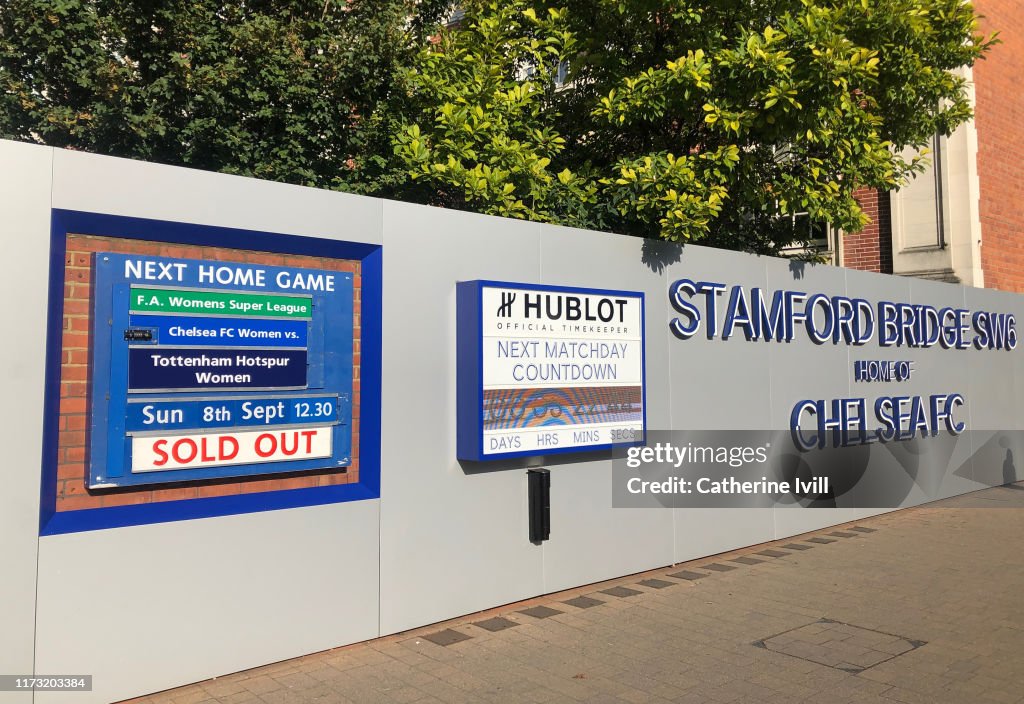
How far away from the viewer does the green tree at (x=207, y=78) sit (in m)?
9.58

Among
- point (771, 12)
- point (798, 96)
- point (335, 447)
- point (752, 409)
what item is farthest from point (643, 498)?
point (771, 12)

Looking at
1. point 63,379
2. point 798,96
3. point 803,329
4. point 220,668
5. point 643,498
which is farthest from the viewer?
point 803,329

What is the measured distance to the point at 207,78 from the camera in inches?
376

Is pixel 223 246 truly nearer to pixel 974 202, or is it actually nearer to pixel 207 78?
pixel 207 78

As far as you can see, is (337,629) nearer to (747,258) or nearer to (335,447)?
(335,447)

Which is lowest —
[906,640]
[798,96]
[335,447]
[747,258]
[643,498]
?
[906,640]

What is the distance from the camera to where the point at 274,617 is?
555 cm

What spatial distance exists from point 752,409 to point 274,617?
222 inches

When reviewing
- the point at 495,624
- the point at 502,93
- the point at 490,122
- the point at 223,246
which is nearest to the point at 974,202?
the point at 502,93

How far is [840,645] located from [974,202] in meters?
12.8

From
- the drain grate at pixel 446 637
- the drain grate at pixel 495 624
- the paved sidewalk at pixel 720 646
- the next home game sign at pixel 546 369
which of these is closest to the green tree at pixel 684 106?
the next home game sign at pixel 546 369

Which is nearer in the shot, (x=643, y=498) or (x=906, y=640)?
(x=906, y=640)

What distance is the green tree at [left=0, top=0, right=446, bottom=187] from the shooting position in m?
9.58

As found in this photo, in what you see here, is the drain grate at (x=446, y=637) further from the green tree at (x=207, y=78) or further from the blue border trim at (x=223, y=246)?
Answer: the green tree at (x=207, y=78)
